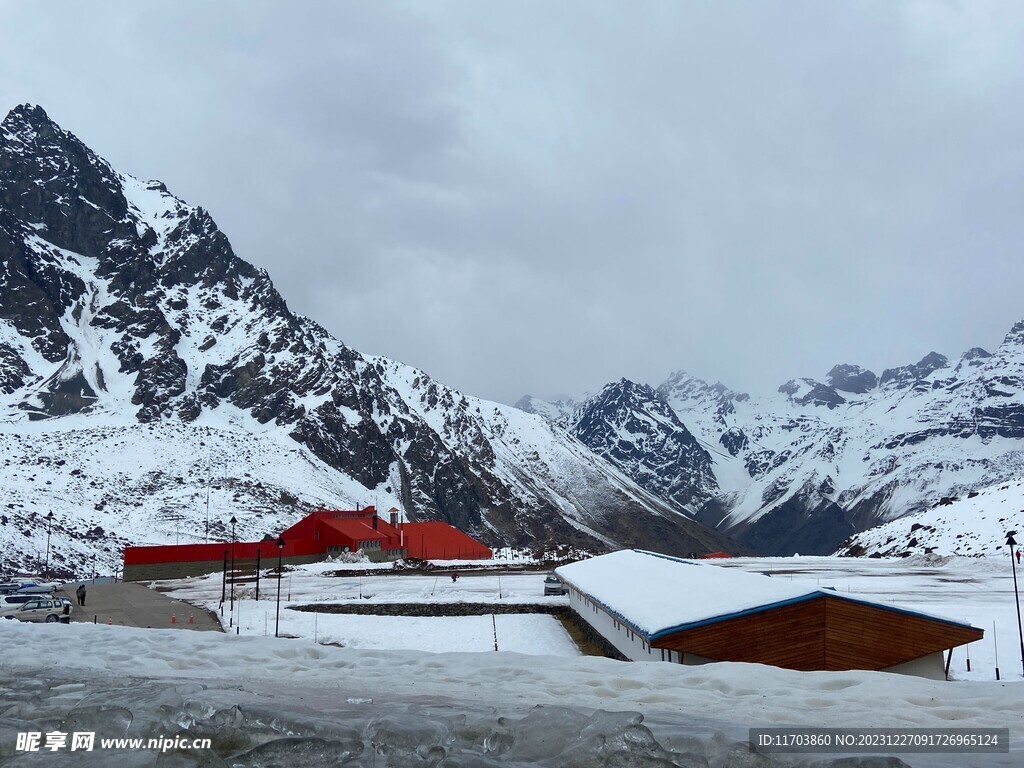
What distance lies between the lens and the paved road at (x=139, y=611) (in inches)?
1576

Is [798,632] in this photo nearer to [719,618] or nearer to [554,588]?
[719,618]

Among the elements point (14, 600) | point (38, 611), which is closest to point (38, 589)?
point (14, 600)

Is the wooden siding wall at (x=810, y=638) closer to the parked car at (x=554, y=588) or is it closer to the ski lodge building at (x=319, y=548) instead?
the parked car at (x=554, y=588)

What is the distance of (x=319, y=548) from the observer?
3794 inches

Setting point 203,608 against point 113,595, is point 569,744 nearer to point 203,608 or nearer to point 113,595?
point 203,608

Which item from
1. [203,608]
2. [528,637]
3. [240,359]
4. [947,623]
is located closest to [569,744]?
Result: [947,623]

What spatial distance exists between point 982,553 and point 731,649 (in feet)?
254

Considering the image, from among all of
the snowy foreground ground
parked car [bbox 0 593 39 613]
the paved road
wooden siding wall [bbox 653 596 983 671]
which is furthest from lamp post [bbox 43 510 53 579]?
wooden siding wall [bbox 653 596 983 671]

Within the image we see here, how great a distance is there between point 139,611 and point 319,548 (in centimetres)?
5071

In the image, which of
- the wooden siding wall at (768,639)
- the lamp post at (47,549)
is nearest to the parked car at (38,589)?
the lamp post at (47,549)

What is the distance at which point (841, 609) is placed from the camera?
22062 millimetres

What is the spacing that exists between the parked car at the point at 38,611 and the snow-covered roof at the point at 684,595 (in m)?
30.0

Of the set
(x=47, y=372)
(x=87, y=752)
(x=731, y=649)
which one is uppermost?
(x=47, y=372)

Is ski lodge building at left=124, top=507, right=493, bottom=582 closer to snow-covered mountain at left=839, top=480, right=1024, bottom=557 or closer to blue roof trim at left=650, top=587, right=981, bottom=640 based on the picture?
blue roof trim at left=650, top=587, right=981, bottom=640
